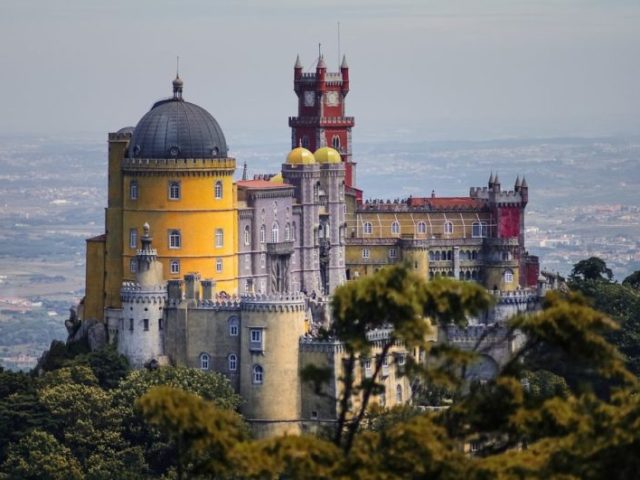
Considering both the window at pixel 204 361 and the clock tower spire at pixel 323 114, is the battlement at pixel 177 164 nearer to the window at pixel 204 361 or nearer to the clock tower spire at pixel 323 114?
the window at pixel 204 361

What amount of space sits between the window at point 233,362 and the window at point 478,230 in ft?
91.3

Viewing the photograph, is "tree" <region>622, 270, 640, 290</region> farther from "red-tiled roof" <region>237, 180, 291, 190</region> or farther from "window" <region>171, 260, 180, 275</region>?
"window" <region>171, 260, 180, 275</region>

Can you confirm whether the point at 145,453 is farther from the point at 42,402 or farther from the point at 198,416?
the point at 198,416

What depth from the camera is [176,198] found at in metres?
120

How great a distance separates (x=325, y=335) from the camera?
72.9m

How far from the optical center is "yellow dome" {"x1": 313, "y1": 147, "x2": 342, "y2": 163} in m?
134

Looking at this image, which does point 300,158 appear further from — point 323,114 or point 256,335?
point 256,335

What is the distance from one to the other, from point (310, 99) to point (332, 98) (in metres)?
1.32

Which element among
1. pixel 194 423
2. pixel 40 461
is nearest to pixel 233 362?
pixel 40 461

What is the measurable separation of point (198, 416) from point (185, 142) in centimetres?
5332

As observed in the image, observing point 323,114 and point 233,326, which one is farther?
point 323,114

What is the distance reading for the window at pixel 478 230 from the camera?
5453 inches

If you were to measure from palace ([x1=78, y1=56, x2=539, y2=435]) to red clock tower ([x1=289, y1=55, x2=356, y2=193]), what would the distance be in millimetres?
9543

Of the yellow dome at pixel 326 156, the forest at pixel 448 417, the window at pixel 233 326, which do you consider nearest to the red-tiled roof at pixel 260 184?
the yellow dome at pixel 326 156
